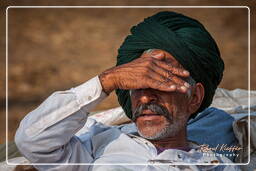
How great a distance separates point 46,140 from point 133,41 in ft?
2.72

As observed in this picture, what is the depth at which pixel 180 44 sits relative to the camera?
3.34m

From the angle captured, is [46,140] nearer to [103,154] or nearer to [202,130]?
[103,154]

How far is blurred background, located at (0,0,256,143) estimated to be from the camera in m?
7.23

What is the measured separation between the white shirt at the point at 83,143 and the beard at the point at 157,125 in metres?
0.11

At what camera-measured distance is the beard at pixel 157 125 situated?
3135mm

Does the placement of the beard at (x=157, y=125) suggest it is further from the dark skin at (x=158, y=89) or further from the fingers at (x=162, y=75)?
the fingers at (x=162, y=75)

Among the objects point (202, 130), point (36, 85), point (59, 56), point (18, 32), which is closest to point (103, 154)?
point (202, 130)

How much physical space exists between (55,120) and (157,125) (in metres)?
0.54

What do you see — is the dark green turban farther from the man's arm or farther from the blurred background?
the blurred background

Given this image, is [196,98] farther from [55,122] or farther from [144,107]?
[55,122]

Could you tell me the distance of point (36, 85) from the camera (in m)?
7.33

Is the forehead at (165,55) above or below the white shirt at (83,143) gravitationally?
above

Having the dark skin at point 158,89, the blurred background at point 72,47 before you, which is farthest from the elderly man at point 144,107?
the blurred background at point 72,47

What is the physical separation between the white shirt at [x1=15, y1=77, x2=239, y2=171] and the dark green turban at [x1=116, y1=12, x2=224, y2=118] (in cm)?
45
